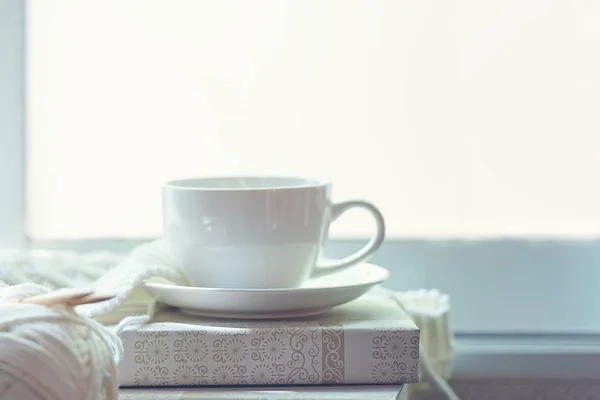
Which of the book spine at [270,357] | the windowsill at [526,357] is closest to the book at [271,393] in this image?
the book spine at [270,357]

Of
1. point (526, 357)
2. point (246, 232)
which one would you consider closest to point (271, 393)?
point (246, 232)

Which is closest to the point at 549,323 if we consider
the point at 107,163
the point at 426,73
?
the point at 426,73

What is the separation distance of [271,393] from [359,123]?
0.37 m

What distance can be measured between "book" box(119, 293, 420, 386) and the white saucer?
0.09ft

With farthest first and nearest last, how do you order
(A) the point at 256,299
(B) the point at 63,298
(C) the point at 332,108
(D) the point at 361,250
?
(C) the point at 332,108 → (D) the point at 361,250 → (A) the point at 256,299 → (B) the point at 63,298

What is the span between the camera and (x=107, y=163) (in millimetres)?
848

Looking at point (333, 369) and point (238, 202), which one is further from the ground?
point (238, 202)

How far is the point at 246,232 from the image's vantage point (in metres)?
0.62

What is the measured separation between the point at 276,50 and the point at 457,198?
25 centimetres

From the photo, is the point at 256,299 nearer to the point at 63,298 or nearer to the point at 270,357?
the point at 270,357

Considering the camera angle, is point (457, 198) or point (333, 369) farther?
point (457, 198)

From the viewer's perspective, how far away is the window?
2.71 ft

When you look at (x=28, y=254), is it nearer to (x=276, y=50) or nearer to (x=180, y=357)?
(x=180, y=357)

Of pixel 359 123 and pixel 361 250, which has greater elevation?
pixel 359 123
